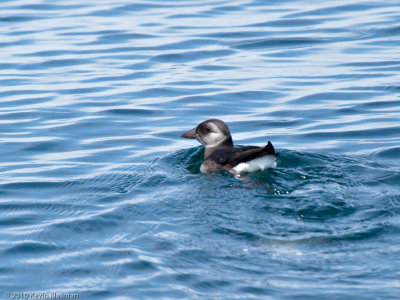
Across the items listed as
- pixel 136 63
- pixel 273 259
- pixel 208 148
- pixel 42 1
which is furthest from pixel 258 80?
pixel 42 1

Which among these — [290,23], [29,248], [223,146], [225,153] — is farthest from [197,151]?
[290,23]

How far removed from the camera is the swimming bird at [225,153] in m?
8.25

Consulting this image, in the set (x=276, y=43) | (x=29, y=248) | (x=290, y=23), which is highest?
(x=290, y=23)

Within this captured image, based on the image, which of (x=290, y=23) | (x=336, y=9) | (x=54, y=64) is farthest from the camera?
(x=336, y=9)

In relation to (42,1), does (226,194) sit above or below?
below

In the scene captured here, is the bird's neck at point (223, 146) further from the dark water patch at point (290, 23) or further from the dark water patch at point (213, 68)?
the dark water patch at point (290, 23)

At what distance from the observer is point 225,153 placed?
866cm

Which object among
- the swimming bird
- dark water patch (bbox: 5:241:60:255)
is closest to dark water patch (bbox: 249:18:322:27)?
the swimming bird

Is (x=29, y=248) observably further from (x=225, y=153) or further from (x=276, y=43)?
(x=276, y=43)

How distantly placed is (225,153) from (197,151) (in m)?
1.34

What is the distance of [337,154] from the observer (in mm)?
9266

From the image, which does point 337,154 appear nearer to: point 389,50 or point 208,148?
point 208,148

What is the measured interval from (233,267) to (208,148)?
3699 mm

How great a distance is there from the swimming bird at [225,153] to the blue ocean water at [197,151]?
16 centimetres
